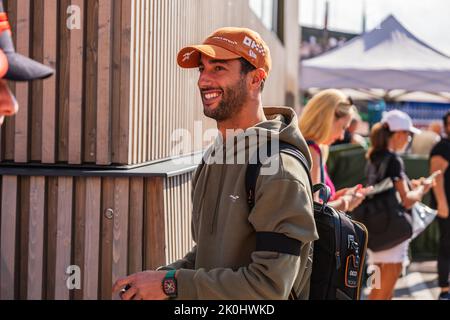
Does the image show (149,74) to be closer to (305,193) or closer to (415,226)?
(305,193)

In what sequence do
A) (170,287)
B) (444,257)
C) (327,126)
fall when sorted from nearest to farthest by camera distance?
(170,287)
(327,126)
(444,257)

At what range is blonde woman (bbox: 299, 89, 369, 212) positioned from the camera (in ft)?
15.2

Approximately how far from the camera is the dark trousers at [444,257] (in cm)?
751

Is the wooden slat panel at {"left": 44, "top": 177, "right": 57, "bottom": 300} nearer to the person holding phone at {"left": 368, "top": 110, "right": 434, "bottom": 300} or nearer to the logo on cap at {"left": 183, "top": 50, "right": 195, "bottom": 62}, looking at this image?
the logo on cap at {"left": 183, "top": 50, "right": 195, "bottom": 62}

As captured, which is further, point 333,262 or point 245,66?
point 245,66

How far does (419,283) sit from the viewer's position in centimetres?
850

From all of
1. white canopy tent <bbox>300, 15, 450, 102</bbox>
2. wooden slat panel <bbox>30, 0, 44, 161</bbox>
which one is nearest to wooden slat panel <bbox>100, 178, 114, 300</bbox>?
wooden slat panel <bbox>30, 0, 44, 161</bbox>

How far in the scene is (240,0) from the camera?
7.39 metres

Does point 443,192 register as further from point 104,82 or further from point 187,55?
point 187,55

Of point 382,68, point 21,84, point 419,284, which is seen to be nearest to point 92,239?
point 21,84

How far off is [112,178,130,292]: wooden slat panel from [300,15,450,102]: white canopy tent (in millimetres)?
6963

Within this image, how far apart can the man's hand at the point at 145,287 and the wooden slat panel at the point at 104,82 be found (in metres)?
1.80

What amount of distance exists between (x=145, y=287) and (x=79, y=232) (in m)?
1.90

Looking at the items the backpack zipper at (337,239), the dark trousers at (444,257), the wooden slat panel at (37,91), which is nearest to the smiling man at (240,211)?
the backpack zipper at (337,239)
